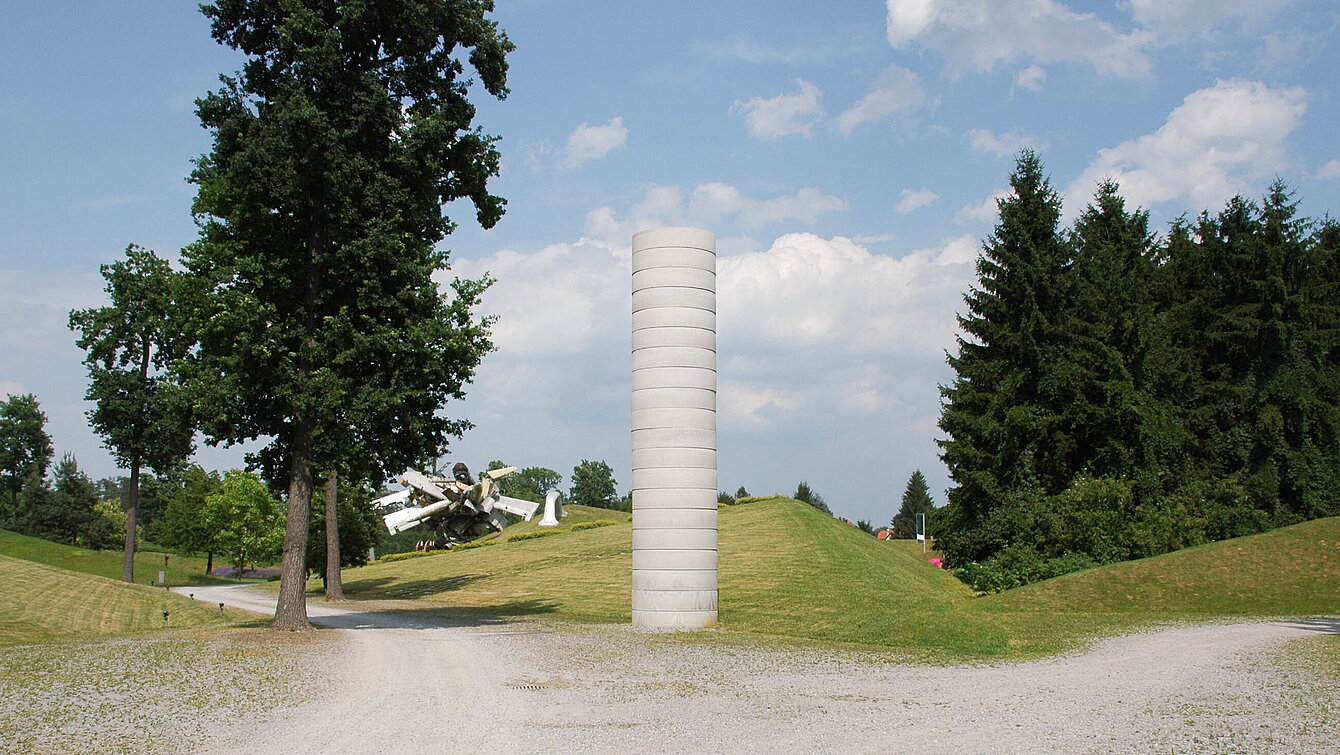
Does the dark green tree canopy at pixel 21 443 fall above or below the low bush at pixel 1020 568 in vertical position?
above

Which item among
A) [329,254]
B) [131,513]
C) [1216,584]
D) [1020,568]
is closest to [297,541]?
[329,254]

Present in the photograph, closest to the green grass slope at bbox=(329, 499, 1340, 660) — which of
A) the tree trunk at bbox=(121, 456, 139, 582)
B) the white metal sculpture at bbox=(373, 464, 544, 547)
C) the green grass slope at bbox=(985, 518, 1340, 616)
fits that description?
the green grass slope at bbox=(985, 518, 1340, 616)

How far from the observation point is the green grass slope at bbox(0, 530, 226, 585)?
67312mm

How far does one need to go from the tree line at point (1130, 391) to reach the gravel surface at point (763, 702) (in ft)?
57.0

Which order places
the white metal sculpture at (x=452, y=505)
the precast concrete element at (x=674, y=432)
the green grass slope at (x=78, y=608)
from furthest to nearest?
the white metal sculpture at (x=452, y=505) < the green grass slope at (x=78, y=608) < the precast concrete element at (x=674, y=432)

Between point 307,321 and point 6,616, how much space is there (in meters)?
15.8

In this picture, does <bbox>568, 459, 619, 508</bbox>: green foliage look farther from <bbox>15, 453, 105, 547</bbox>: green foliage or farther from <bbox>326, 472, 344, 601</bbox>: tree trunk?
<bbox>326, 472, 344, 601</bbox>: tree trunk

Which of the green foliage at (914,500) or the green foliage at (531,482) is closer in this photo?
the green foliage at (914,500)

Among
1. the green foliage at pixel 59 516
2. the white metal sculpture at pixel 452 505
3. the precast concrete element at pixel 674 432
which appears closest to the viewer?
the precast concrete element at pixel 674 432

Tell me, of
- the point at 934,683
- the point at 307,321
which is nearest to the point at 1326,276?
the point at 934,683

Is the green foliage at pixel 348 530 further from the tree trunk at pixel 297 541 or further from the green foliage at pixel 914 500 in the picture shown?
the green foliage at pixel 914 500

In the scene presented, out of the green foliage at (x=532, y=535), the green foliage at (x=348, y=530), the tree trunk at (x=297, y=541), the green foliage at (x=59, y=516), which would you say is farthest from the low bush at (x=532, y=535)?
the green foliage at (x=59, y=516)

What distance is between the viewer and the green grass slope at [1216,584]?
2891 centimetres

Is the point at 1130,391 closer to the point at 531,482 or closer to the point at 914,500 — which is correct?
the point at 914,500
